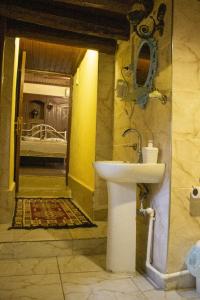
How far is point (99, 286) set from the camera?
1.85 metres

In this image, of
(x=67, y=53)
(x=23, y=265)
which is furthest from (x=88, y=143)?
(x=23, y=265)

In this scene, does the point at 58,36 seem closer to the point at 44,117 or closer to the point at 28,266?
the point at 28,266

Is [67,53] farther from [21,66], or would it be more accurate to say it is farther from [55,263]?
[55,263]

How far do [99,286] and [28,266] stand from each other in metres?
0.63

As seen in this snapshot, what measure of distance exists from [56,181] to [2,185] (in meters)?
2.02

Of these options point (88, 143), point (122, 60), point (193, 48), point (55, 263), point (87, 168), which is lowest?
point (55, 263)

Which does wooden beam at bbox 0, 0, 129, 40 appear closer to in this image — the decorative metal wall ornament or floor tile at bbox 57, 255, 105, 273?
the decorative metal wall ornament

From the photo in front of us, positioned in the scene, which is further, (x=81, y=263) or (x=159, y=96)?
(x=81, y=263)

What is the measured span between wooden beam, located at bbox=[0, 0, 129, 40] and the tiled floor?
2.07 meters

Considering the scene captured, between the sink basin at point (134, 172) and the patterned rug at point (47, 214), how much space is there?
3.75 feet

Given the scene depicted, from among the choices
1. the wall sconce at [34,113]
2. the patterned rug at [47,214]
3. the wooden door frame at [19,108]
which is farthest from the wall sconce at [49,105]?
the patterned rug at [47,214]

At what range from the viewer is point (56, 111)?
784 centimetres

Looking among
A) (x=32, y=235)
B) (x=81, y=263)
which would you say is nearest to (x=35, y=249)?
(x=32, y=235)

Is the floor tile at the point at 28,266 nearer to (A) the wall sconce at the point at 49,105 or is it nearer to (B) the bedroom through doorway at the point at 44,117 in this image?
(B) the bedroom through doorway at the point at 44,117
